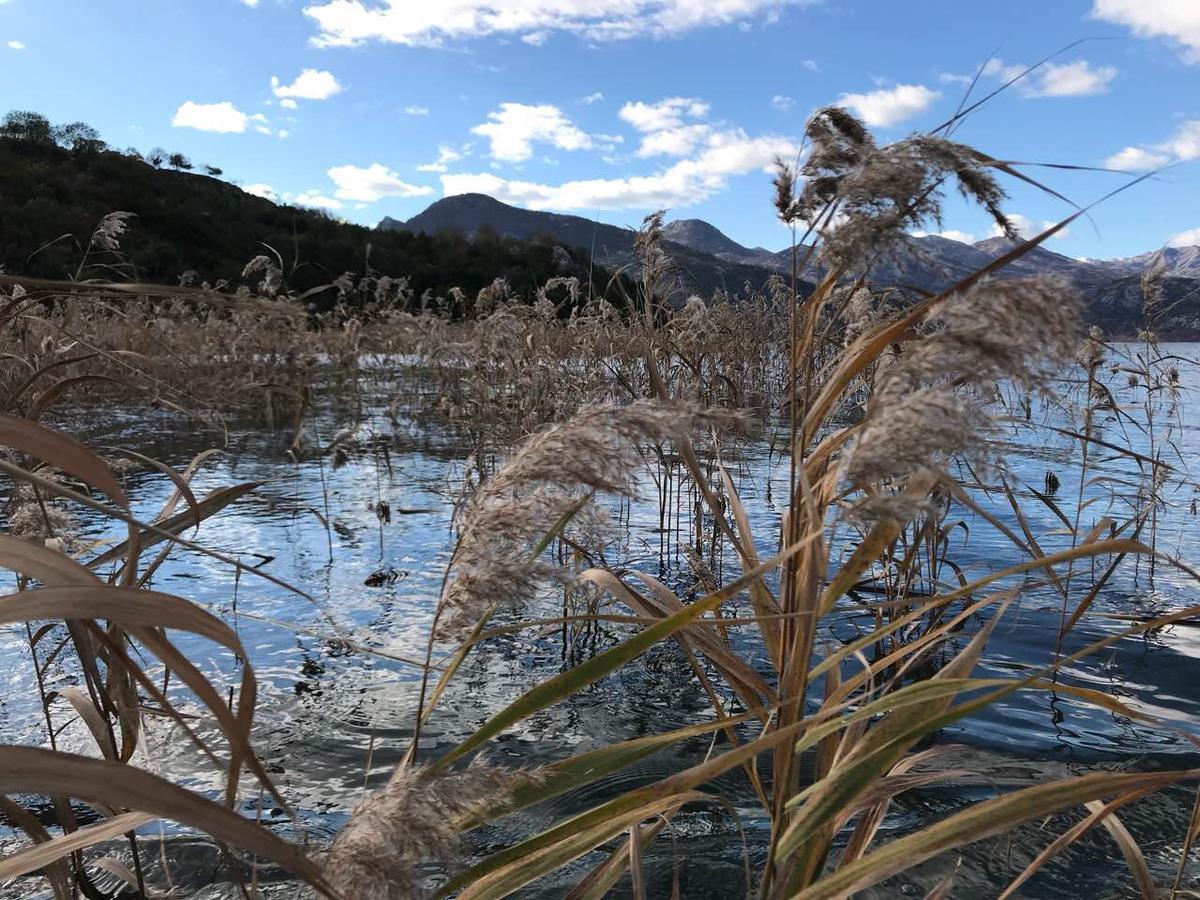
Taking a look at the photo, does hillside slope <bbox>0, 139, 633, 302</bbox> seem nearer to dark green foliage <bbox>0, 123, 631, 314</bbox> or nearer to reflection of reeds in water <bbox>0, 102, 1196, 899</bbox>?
dark green foliage <bbox>0, 123, 631, 314</bbox>

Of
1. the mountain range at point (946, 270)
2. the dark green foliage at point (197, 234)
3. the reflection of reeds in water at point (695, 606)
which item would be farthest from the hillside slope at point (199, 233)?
the reflection of reeds in water at point (695, 606)

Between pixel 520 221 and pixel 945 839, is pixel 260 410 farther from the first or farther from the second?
pixel 520 221

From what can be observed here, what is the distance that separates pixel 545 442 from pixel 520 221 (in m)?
169

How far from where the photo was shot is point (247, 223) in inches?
1608

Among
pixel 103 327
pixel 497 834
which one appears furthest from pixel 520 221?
pixel 497 834

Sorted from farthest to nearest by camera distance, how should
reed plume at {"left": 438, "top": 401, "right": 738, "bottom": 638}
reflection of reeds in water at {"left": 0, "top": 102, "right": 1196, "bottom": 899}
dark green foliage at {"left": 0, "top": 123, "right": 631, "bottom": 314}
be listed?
dark green foliage at {"left": 0, "top": 123, "right": 631, "bottom": 314}
reed plume at {"left": 438, "top": 401, "right": 738, "bottom": 638}
reflection of reeds in water at {"left": 0, "top": 102, "right": 1196, "bottom": 899}

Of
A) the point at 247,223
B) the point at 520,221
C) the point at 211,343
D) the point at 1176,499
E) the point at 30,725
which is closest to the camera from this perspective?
the point at 30,725

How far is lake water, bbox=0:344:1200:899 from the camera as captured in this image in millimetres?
2426

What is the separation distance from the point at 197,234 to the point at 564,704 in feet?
132

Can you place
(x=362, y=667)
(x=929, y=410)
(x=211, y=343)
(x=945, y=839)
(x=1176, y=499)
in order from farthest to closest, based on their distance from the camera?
(x=211, y=343), (x=1176, y=499), (x=362, y=667), (x=945, y=839), (x=929, y=410)

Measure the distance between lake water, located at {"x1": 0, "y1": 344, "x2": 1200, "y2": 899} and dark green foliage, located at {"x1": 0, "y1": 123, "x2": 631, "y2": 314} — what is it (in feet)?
83.8

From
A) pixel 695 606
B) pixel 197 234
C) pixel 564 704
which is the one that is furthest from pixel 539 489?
pixel 197 234

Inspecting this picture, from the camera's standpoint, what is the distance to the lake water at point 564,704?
7.96 feet

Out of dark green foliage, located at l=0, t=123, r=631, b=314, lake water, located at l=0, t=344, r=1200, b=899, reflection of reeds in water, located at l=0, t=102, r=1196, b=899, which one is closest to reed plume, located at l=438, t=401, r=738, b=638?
reflection of reeds in water, located at l=0, t=102, r=1196, b=899
